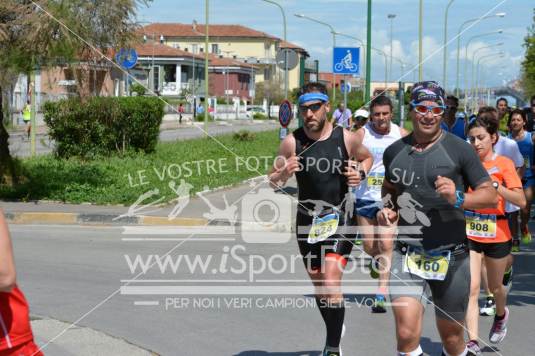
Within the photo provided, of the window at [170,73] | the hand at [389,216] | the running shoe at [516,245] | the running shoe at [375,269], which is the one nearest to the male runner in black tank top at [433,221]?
the hand at [389,216]

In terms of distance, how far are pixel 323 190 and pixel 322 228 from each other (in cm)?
28

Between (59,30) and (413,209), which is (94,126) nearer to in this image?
(59,30)

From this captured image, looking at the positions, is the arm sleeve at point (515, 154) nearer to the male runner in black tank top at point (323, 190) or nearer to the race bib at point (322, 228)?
the male runner in black tank top at point (323, 190)

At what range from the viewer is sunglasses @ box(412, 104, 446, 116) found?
495 cm

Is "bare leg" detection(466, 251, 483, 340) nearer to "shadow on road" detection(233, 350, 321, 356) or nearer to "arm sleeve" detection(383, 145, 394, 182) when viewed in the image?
"shadow on road" detection(233, 350, 321, 356)

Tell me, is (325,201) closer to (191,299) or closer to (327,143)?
(327,143)

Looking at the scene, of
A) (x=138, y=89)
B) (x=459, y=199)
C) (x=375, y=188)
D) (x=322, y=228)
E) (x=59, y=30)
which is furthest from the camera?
(x=138, y=89)

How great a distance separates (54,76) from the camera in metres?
14.7

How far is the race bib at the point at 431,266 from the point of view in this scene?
4.91 meters

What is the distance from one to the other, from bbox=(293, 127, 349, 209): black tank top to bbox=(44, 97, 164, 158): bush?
1352cm

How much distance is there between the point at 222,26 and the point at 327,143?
126493 mm

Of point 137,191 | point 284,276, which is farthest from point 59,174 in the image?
point 284,276

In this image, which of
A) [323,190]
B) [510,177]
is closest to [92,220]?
[323,190]

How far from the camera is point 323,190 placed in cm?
605
